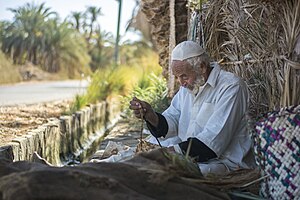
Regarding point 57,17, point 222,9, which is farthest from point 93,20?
point 222,9

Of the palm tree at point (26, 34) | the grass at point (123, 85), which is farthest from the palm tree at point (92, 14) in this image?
the grass at point (123, 85)

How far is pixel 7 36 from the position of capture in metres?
46.4

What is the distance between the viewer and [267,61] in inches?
184

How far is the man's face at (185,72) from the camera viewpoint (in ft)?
14.2

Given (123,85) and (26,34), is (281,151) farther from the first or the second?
(26,34)

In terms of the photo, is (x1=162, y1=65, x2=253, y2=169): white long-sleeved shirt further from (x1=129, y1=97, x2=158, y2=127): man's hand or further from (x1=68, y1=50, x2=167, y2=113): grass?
(x1=68, y1=50, x2=167, y2=113): grass

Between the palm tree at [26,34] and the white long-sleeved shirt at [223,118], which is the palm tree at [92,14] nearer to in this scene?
the palm tree at [26,34]

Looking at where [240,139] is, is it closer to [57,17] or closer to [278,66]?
[278,66]

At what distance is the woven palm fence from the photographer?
134 inches

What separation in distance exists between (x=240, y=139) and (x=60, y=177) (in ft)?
5.52

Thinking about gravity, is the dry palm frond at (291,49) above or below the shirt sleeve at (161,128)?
above

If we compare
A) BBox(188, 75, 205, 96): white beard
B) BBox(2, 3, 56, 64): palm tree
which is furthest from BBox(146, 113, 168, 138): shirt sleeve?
BBox(2, 3, 56, 64): palm tree

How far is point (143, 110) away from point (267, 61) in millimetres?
1050

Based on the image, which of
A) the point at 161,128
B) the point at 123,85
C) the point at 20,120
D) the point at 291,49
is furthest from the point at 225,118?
the point at 123,85
